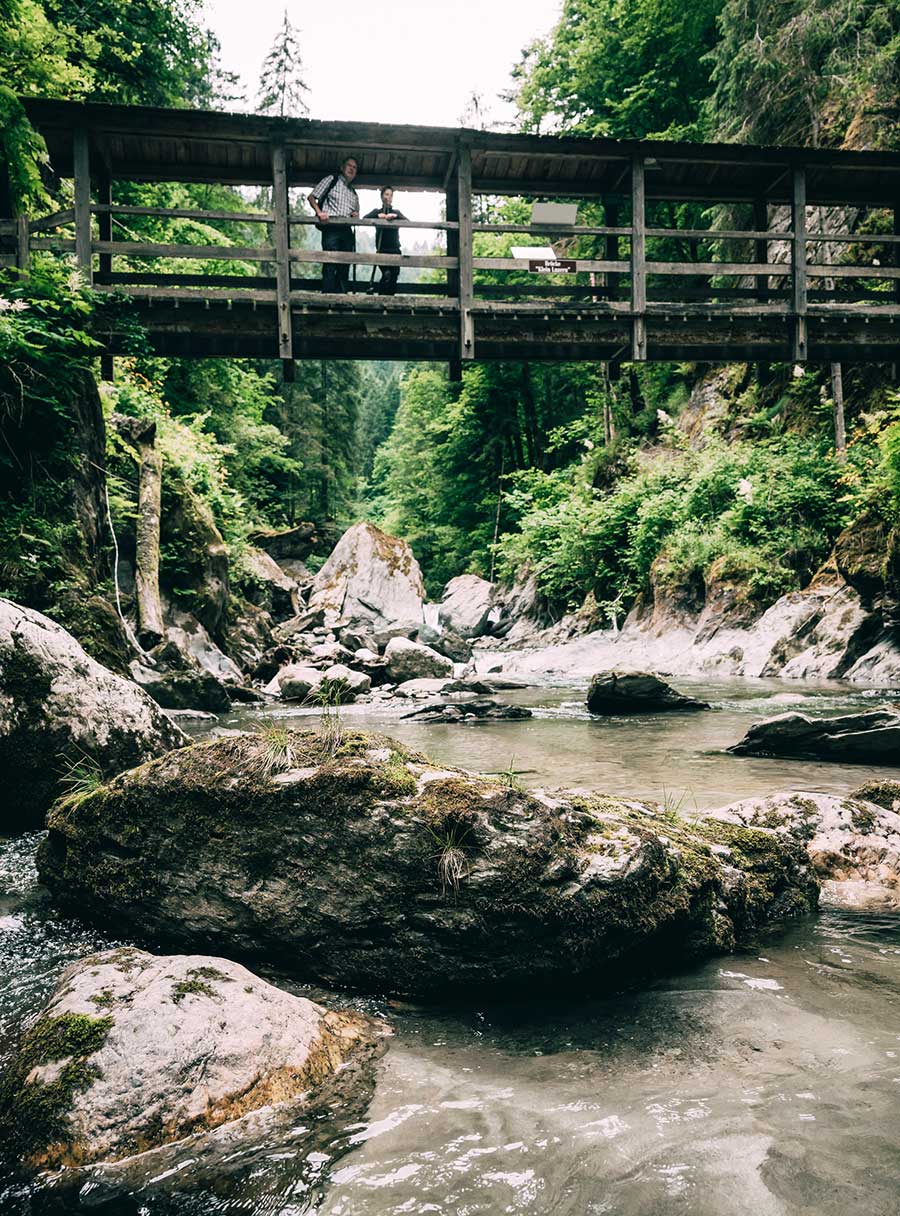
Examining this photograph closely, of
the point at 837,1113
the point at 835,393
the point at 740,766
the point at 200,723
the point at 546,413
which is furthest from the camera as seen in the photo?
the point at 546,413

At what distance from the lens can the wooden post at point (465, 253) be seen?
1113 cm

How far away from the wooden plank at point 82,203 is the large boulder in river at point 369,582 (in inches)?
493

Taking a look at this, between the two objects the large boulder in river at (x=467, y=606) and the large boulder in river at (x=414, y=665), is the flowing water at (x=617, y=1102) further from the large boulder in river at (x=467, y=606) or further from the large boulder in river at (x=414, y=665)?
the large boulder in river at (x=467, y=606)

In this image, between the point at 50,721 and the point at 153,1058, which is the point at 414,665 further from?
the point at 153,1058

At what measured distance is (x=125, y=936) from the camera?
12.0 ft

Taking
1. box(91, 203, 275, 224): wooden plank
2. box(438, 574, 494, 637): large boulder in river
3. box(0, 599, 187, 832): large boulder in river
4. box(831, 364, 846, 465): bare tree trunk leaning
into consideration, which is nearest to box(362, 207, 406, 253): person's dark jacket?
box(91, 203, 275, 224): wooden plank

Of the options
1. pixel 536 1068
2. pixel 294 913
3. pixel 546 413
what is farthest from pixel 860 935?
pixel 546 413

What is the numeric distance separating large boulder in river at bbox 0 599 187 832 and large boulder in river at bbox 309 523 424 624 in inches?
656

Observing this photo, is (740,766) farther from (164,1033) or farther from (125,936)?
(164,1033)

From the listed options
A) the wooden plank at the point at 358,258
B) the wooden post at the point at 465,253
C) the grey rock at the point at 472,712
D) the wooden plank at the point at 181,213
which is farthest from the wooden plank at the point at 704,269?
the grey rock at the point at 472,712

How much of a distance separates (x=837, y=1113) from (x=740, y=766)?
4.99 m

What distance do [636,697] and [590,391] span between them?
76.3ft

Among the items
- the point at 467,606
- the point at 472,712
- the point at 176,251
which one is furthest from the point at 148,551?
the point at 467,606

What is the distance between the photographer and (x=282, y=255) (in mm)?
10742
